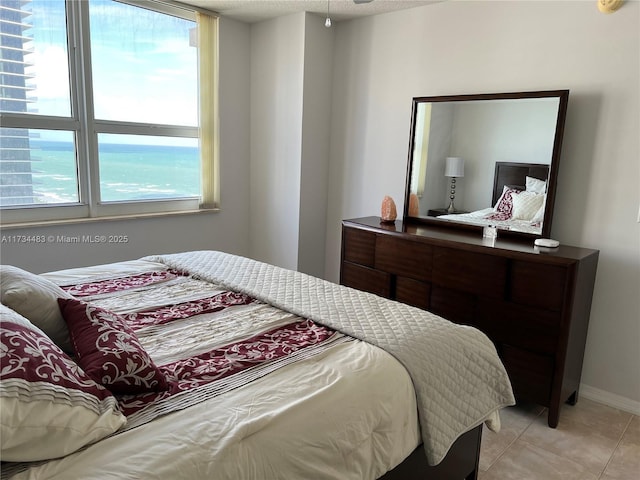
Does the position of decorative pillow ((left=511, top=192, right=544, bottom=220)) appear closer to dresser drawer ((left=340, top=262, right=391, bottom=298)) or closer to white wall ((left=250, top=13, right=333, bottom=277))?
dresser drawer ((left=340, top=262, right=391, bottom=298))

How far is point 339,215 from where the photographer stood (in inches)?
155

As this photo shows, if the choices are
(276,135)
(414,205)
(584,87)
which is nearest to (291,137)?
(276,135)

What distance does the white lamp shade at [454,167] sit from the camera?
307 cm

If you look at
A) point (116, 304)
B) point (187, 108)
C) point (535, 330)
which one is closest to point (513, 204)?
point (535, 330)

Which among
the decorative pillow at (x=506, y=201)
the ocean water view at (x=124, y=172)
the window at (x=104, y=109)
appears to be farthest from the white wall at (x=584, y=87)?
the ocean water view at (x=124, y=172)

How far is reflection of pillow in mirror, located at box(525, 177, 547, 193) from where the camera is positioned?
270 cm

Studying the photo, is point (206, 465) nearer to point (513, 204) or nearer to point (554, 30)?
point (513, 204)

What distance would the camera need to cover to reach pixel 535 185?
2.73m

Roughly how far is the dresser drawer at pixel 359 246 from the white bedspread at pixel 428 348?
1052 mm

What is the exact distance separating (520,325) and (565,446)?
0.60 m

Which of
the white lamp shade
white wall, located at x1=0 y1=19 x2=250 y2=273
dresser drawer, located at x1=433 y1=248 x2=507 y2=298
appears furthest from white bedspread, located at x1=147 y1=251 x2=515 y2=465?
white wall, located at x1=0 y1=19 x2=250 y2=273

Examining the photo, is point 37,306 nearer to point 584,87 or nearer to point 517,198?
point 517,198

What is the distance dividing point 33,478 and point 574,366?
2.56 m

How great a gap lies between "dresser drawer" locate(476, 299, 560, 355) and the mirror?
20.2 inches
